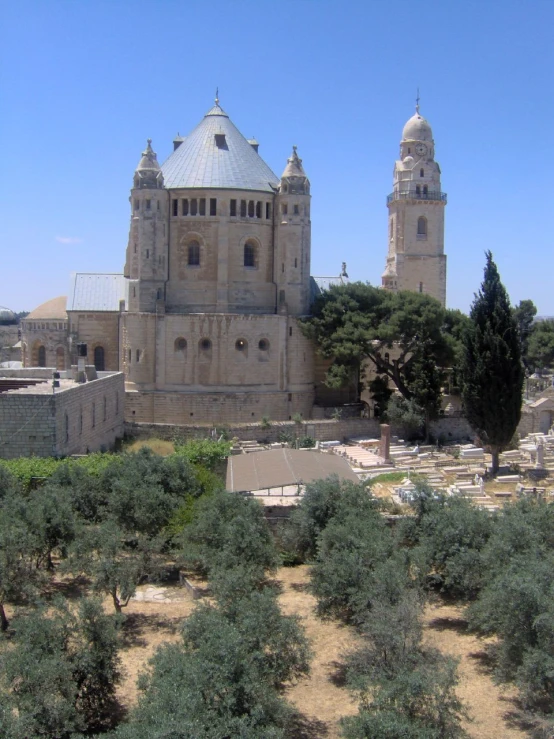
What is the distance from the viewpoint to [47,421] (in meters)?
27.2

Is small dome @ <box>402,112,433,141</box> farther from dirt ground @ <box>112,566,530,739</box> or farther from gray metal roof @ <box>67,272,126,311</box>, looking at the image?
dirt ground @ <box>112,566,530,739</box>

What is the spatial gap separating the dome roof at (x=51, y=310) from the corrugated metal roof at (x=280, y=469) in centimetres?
2377

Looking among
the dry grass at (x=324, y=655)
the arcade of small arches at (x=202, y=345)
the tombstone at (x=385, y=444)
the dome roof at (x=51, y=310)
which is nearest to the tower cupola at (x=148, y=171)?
the arcade of small arches at (x=202, y=345)

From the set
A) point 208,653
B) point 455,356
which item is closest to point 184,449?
point 455,356

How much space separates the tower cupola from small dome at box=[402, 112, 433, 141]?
22.9 metres

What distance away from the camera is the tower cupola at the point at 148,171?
1619 inches

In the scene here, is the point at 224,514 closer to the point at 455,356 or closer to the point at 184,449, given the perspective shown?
the point at 184,449

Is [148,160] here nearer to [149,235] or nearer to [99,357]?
[149,235]

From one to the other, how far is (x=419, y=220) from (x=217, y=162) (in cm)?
1948

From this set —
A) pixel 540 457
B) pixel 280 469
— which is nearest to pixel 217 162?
pixel 280 469

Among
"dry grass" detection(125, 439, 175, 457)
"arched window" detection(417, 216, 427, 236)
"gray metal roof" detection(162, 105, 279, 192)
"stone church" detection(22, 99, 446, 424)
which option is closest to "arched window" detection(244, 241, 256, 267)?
"stone church" detection(22, 99, 446, 424)

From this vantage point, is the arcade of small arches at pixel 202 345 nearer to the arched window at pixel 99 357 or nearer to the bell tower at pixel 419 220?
the arched window at pixel 99 357

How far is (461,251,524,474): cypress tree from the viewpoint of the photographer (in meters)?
34.2

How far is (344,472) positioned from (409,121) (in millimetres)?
36886
